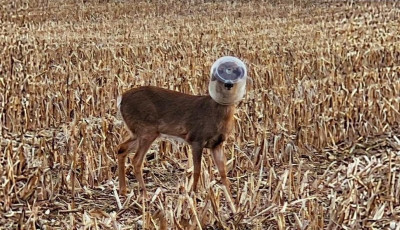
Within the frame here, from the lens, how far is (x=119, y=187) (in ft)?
19.1

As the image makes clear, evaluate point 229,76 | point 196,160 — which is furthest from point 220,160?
point 229,76

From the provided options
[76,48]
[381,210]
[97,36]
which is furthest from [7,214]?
[97,36]

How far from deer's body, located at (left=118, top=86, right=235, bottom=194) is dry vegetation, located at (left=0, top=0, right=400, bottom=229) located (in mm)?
292

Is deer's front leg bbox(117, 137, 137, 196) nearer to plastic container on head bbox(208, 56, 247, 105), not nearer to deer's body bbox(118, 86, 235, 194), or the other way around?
deer's body bbox(118, 86, 235, 194)

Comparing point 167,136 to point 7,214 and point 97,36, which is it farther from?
point 97,36

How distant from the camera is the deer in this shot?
16.7 feet

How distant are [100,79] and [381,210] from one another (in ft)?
18.1

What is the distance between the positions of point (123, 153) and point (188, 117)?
0.68m

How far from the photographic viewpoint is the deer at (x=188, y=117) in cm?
509

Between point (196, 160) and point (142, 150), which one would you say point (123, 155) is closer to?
point (142, 150)

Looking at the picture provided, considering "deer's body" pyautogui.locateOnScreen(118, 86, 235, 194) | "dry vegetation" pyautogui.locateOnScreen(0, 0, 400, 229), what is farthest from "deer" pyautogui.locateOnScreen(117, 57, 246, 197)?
"dry vegetation" pyautogui.locateOnScreen(0, 0, 400, 229)

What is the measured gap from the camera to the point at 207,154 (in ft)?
21.5

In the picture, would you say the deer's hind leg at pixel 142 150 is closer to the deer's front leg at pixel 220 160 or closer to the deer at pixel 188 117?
the deer at pixel 188 117

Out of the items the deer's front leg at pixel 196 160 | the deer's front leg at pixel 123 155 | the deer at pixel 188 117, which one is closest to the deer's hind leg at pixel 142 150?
the deer at pixel 188 117
